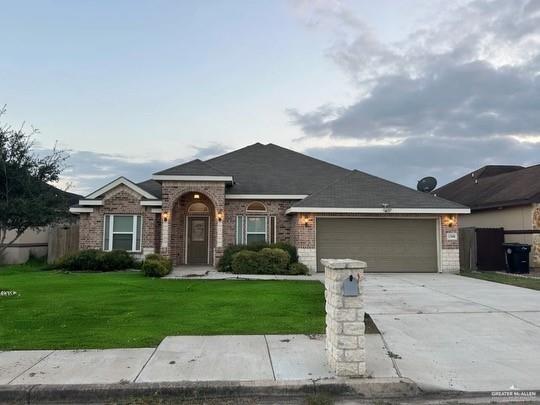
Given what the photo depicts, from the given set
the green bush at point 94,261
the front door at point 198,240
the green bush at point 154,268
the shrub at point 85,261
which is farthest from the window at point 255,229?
the shrub at point 85,261

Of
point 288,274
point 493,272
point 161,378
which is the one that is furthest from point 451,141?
point 161,378

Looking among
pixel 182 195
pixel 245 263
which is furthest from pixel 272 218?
pixel 182 195

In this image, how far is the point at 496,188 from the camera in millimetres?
21906

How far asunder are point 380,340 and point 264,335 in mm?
1795

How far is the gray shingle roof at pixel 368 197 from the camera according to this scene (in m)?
16.2

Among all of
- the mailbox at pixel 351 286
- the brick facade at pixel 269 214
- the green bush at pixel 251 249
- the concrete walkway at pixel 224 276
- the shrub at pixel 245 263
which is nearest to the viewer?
the mailbox at pixel 351 286

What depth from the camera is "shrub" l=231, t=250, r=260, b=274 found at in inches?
591

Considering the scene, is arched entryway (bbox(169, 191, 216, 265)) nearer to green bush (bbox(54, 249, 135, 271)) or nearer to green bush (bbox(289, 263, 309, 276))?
green bush (bbox(54, 249, 135, 271))

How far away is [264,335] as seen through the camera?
6500mm

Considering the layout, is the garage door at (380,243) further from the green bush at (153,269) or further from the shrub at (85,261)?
the shrub at (85,261)

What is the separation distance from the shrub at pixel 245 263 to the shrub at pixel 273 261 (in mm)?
184

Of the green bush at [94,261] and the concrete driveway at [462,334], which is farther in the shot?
the green bush at [94,261]

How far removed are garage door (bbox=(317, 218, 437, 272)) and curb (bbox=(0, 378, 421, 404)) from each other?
11.8 m

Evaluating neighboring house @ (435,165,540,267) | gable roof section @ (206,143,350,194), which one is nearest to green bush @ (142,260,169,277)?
gable roof section @ (206,143,350,194)
